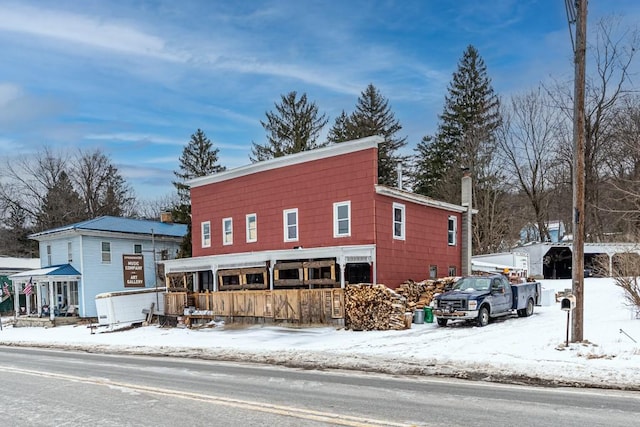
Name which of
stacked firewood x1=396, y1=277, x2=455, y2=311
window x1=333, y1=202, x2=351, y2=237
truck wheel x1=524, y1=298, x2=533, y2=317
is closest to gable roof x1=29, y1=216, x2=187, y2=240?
window x1=333, y1=202, x2=351, y2=237

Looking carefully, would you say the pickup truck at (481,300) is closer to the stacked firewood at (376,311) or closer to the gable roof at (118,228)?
the stacked firewood at (376,311)

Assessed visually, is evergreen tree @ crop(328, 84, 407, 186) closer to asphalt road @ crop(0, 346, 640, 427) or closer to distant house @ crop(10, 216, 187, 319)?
distant house @ crop(10, 216, 187, 319)

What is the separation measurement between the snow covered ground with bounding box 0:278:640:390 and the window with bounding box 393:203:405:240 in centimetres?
492

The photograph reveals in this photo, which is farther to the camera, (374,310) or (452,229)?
(452,229)

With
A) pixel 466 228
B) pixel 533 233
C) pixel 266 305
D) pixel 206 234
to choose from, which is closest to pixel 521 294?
pixel 466 228

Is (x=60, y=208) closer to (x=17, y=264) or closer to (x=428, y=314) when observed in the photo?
(x=17, y=264)

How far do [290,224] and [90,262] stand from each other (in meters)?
16.1

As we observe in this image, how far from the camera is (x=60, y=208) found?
57281 mm

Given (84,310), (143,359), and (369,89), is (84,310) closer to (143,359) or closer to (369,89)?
(143,359)

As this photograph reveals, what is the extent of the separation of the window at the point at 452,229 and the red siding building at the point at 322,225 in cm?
5

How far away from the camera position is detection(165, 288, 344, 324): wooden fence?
69.7ft

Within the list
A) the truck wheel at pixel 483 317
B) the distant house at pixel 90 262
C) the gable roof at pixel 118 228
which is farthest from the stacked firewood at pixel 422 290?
the gable roof at pixel 118 228

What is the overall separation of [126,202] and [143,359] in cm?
5320

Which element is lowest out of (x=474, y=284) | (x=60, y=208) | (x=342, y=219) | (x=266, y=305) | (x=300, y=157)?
(x=266, y=305)
